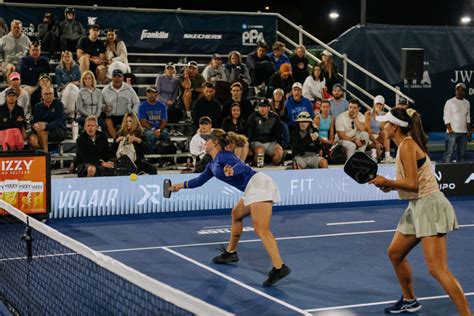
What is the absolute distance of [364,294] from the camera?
9.94 metres

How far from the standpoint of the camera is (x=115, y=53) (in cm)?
1966

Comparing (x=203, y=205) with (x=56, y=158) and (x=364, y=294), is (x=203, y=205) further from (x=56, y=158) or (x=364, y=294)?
(x=364, y=294)

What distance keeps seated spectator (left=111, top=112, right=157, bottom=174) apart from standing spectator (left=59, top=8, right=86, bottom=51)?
4.03 meters

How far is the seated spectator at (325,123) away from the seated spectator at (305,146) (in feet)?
4.48

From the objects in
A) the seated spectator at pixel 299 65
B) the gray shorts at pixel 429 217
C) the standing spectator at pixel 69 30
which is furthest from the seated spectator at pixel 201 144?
the gray shorts at pixel 429 217

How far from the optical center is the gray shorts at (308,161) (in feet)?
56.6

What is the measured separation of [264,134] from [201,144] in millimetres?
1648

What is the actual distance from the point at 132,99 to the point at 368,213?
5500 millimetres

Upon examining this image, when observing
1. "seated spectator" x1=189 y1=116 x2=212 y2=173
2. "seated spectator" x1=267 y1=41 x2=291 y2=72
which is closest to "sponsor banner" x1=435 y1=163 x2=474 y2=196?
"seated spectator" x1=189 y1=116 x2=212 y2=173

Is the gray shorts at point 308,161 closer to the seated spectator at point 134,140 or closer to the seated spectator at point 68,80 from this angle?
the seated spectator at point 134,140

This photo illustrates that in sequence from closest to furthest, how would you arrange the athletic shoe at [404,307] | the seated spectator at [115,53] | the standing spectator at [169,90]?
the athletic shoe at [404,307]
the standing spectator at [169,90]
the seated spectator at [115,53]

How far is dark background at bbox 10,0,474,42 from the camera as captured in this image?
144 ft

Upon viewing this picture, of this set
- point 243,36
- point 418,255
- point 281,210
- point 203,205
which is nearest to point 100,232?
point 203,205

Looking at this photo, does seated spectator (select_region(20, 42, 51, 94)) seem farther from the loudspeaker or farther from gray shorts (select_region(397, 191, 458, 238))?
gray shorts (select_region(397, 191, 458, 238))
